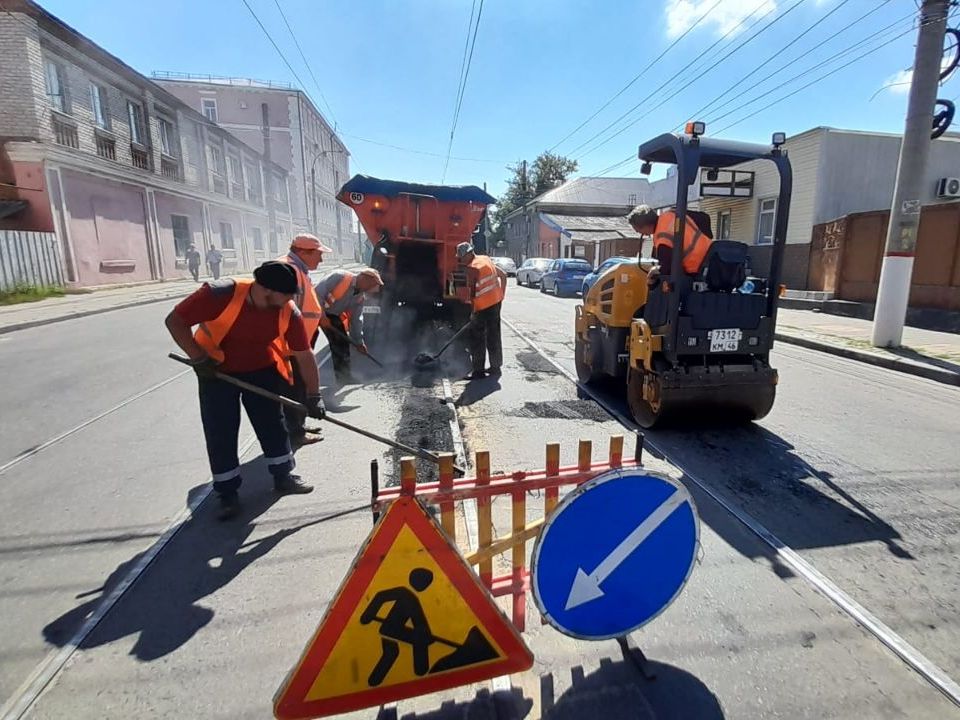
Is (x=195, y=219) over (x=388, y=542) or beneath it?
over

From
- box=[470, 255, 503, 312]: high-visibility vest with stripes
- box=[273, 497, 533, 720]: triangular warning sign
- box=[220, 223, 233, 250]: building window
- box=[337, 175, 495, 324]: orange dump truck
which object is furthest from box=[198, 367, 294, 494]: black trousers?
box=[220, 223, 233, 250]: building window

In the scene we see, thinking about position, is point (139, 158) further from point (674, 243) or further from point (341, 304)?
point (674, 243)

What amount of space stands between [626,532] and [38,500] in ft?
12.7

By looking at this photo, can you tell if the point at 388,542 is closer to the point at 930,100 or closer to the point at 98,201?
the point at 930,100

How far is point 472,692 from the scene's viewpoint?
199 cm

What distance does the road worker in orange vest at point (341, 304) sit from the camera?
6.12 m

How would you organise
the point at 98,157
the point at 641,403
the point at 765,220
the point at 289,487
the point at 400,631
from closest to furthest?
the point at 400,631 < the point at 289,487 < the point at 641,403 < the point at 765,220 < the point at 98,157

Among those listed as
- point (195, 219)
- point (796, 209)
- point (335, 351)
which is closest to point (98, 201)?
point (195, 219)

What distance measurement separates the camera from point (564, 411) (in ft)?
17.8

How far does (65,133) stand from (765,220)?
75.8 ft

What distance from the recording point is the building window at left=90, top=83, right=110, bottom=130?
17.8m

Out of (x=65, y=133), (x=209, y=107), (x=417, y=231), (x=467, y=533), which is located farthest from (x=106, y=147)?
(x=209, y=107)

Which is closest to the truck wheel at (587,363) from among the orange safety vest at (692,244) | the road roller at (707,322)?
the road roller at (707,322)

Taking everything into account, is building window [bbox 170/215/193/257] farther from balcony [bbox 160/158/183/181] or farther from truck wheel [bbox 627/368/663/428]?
truck wheel [bbox 627/368/663/428]
